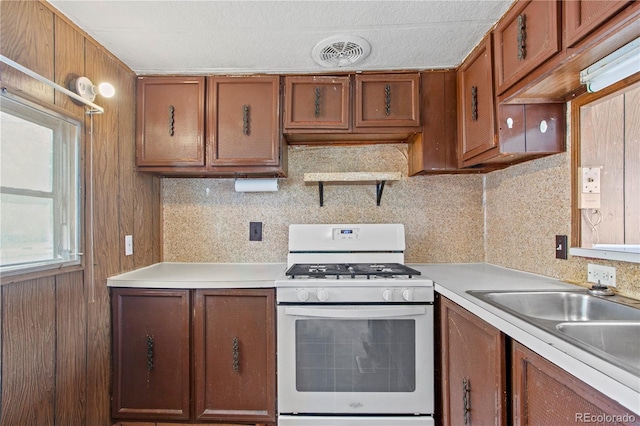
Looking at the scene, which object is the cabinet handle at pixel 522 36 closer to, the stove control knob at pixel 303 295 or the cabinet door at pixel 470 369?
the cabinet door at pixel 470 369

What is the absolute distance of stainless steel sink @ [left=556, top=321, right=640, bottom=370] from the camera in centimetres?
94

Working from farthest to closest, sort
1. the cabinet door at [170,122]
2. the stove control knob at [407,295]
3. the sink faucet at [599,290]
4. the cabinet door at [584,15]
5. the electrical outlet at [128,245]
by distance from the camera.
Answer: the cabinet door at [170,122], the electrical outlet at [128,245], the stove control knob at [407,295], the sink faucet at [599,290], the cabinet door at [584,15]

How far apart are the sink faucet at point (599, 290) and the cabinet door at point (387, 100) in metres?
1.15

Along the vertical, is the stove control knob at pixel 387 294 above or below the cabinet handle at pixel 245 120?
below

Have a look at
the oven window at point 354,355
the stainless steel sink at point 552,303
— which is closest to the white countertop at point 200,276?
the oven window at point 354,355

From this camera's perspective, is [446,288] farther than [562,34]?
Yes

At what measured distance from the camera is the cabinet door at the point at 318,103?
6.05 feet

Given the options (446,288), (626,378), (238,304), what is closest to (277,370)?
(238,304)

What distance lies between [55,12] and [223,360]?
1.77 m

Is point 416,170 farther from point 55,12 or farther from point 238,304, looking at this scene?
point 55,12

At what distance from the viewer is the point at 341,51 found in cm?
165

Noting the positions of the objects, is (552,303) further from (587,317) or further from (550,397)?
(550,397)

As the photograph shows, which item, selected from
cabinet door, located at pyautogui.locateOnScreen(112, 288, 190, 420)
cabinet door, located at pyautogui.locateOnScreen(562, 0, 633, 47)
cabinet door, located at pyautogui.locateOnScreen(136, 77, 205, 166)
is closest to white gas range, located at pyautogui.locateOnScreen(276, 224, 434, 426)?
cabinet door, located at pyautogui.locateOnScreen(112, 288, 190, 420)

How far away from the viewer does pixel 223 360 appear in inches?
63.4
